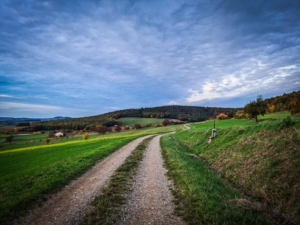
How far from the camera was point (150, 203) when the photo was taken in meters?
7.73

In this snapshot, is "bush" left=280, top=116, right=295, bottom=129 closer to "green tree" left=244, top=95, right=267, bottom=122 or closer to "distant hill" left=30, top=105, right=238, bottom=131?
"green tree" left=244, top=95, right=267, bottom=122

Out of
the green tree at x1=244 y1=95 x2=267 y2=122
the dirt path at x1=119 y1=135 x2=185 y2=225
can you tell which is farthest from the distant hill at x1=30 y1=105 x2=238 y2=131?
the dirt path at x1=119 y1=135 x2=185 y2=225

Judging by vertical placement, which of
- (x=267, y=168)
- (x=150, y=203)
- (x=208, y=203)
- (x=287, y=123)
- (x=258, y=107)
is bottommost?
(x=150, y=203)

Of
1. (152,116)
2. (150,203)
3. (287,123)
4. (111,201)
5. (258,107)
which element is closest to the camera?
(150,203)

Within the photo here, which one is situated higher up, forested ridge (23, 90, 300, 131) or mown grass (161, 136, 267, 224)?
forested ridge (23, 90, 300, 131)

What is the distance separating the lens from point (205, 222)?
6.00 meters

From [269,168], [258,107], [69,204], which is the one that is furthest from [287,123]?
[258,107]

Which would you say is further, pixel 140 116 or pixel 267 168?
pixel 140 116

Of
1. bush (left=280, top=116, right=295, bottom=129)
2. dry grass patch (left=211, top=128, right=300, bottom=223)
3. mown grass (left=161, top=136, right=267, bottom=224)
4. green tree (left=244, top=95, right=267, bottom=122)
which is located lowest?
mown grass (left=161, top=136, right=267, bottom=224)

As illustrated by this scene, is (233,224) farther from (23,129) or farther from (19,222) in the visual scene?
(23,129)

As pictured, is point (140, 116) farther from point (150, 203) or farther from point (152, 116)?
point (150, 203)

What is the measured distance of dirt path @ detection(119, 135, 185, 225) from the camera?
20.9ft

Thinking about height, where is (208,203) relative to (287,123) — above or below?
below

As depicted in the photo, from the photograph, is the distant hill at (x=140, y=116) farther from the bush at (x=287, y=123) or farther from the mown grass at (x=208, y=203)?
the mown grass at (x=208, y=203)
